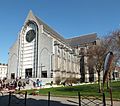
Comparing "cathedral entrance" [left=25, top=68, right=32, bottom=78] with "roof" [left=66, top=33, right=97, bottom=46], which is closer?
"cathedral entrance" [left=25, top=68, right=32, bottom=78]

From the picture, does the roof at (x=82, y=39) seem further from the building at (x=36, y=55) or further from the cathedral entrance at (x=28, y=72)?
the cathedral entrance at (x=28, y=72)

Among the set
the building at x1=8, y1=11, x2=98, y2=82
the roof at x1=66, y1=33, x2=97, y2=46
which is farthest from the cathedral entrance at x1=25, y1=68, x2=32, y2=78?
the roof at x1=66, y1=33, x2=97, y2=46

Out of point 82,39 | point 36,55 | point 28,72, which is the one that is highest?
point 82,39

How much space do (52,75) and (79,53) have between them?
4273 cm

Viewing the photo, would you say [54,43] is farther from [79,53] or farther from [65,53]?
[79,53]

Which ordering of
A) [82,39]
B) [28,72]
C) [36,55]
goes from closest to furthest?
[36,55] → [28,72] → [82,39]

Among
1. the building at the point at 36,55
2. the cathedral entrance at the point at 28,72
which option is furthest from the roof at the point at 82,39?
the cathedral entrance at the point at 28,72

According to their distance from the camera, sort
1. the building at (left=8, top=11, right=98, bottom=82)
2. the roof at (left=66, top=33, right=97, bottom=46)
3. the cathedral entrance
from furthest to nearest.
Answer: the roof at (left=66, top=33, right=97, bottom=46) → the cathedral entrance → the building at (left=8, top=11, right=98, bottom=82)

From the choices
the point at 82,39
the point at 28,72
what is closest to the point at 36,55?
the point at 28,72

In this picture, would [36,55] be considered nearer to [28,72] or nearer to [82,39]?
[28,72]

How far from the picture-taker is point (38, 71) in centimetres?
7369

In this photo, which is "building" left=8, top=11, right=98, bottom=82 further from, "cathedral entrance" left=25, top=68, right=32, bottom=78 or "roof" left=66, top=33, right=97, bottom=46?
"roof" left=66, top=33, right=97, bottom=46

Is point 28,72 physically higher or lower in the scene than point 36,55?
lower

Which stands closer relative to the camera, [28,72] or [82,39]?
[28,72]
